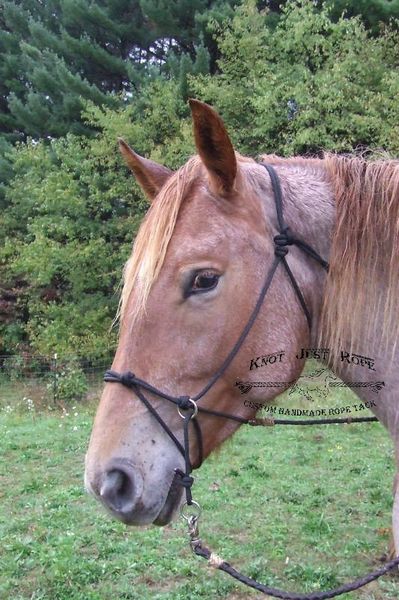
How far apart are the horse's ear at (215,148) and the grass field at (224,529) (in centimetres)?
308

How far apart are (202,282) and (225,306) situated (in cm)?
11

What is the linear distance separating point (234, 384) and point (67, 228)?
1341 centimetres

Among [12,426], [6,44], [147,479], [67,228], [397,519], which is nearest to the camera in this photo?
[147,479]

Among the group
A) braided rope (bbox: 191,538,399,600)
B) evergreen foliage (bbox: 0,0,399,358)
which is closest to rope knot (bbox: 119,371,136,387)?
braided rope (bbox: 191,538,399,600)

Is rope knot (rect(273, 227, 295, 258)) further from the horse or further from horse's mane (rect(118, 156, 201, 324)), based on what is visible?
horse's mane (rect(118, 156, 201, 324))

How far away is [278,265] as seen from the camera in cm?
180

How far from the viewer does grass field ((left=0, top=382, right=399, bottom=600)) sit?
3.81m

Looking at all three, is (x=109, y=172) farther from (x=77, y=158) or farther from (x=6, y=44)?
(x=6, y=44)

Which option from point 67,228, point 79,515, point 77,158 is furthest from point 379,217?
point 77,158

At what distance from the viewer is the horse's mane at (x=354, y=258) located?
1788 mm

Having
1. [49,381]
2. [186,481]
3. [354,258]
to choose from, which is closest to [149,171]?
[354,258]

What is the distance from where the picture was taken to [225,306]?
1.72 meters

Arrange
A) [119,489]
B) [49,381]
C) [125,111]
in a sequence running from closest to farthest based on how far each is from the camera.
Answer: [119,489]
[49,381]
[125,111]

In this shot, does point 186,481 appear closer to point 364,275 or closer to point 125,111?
point 364,275
